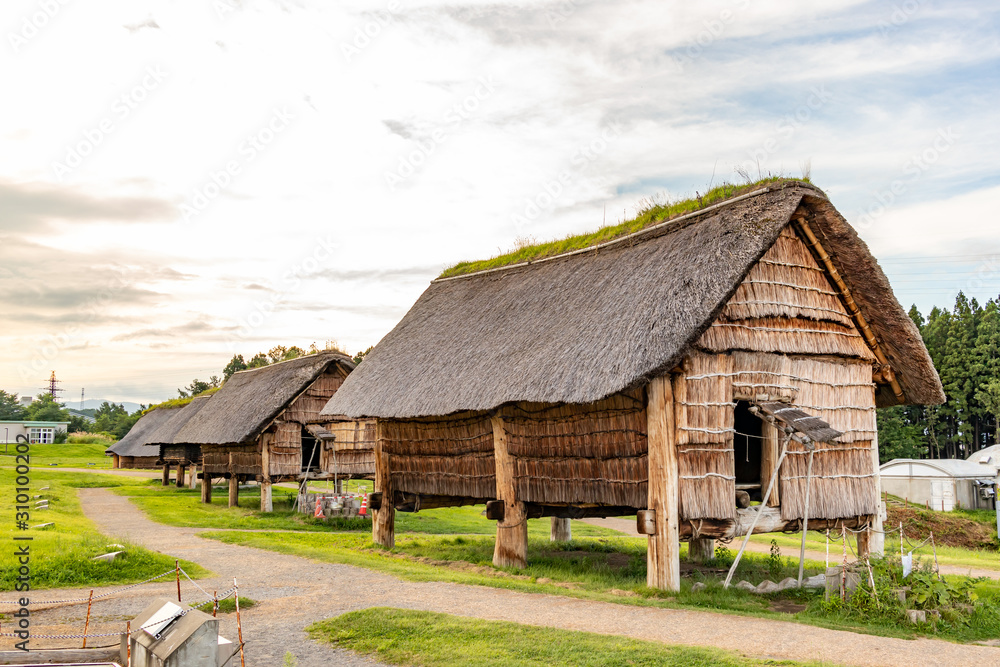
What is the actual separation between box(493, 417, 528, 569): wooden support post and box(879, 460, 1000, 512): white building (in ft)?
81.4

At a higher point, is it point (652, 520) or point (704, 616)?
point (652, 520)

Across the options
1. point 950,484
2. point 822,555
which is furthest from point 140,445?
point 950,484

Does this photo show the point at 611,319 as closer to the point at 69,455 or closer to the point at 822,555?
the point at 822,555

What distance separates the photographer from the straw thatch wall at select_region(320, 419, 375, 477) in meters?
26.4

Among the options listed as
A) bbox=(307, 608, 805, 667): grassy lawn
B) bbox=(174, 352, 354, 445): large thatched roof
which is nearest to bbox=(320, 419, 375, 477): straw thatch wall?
bbox=(174, 352, 354, 445): large thatched roof

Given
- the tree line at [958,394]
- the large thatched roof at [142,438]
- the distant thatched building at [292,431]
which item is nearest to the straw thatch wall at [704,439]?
the distant thatched building at [292,431]

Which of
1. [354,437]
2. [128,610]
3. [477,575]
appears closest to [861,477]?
[477,575]

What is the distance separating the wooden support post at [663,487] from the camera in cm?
1176

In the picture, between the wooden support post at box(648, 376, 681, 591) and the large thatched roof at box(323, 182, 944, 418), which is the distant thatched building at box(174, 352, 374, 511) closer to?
the large thatched roof at box(323, 182, 944, 418)

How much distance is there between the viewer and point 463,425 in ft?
54.1

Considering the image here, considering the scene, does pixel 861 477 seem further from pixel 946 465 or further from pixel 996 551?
pixel 946 465

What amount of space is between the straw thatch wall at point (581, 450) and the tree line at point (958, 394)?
136ft

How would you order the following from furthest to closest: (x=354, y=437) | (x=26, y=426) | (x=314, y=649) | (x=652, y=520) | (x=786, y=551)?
(x=26, y=426)
(x=354, y=437)
(x=786, y=551)
(x=652, y=520)
(x=314, y=649)

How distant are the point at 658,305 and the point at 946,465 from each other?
29889 millimetres
